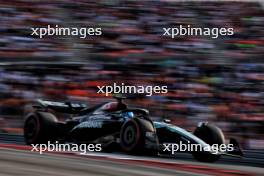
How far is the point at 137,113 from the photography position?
8781 mm

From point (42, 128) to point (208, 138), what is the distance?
2.73m

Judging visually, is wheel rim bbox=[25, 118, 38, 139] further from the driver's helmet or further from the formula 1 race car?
the driver's helmet

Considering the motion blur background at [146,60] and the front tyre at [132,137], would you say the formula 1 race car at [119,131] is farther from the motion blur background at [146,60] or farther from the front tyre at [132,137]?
the motion blur background at [146,60]

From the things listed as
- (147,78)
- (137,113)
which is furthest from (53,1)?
(137,113)

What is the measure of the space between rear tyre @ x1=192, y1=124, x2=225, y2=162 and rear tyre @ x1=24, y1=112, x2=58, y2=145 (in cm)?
238

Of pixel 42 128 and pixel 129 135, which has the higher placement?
pixel 42 128

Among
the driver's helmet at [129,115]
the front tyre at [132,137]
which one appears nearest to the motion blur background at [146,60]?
the driver's helmet at [129,115]

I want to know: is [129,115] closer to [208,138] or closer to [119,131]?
[119,131]

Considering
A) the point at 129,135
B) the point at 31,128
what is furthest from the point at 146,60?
the point at 129,135

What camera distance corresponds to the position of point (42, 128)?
31.3 ft

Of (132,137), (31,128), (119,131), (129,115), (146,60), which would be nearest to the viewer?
(132,137)

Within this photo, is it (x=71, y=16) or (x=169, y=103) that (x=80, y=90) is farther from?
(x=71, y=16)

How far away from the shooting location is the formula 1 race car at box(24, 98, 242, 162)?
27.6 ft

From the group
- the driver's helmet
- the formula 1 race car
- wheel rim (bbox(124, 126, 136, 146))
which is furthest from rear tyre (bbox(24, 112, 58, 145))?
wheel rim (bbox(124, 126, 136, 146))
